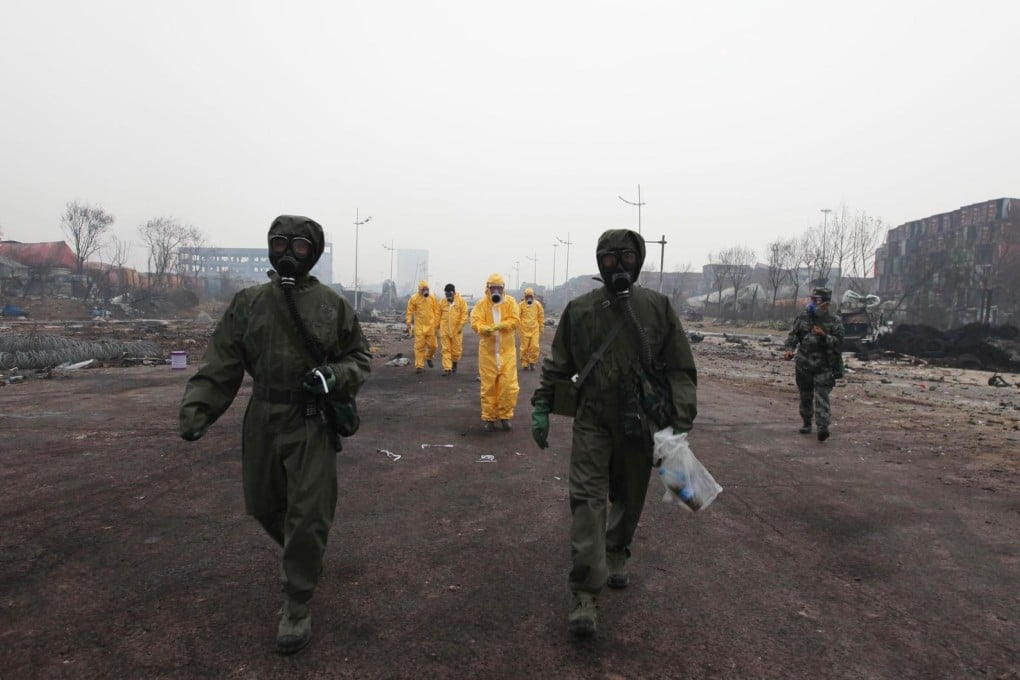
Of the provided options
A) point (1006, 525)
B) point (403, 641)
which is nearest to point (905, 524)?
point (1006, 525)

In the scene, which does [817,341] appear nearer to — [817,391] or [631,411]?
[817,391]

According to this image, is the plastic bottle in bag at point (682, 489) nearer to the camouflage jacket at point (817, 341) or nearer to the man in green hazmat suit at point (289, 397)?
Answer: the man in green hazmat suit at point (289, 397)

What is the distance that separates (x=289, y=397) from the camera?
2871mm

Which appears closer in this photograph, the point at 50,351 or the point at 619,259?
the point at 619,259

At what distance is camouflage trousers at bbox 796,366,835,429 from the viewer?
725 cm

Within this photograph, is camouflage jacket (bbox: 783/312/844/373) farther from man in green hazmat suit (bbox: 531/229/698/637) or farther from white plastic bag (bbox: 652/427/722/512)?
white plastic bag (bbox: 652/427/722/512)

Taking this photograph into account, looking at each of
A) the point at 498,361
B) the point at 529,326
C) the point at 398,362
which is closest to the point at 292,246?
the point at 498,361

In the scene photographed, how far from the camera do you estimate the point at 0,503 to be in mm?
4484

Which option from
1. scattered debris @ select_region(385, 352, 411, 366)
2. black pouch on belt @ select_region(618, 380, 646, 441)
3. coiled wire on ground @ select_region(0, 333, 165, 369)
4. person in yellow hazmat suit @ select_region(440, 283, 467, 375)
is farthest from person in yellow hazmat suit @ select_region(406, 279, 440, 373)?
black pouch on belt @ select_region(618, 380, 646, 441)

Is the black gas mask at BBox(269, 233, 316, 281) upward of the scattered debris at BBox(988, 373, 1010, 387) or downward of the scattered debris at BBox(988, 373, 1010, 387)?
upward

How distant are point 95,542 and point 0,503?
1307 millimetres

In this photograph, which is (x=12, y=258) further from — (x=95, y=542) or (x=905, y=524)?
(x=905, y=524)

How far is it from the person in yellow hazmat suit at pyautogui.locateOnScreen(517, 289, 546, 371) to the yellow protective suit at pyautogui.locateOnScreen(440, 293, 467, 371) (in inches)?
53.4

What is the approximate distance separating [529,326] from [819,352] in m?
7.35
